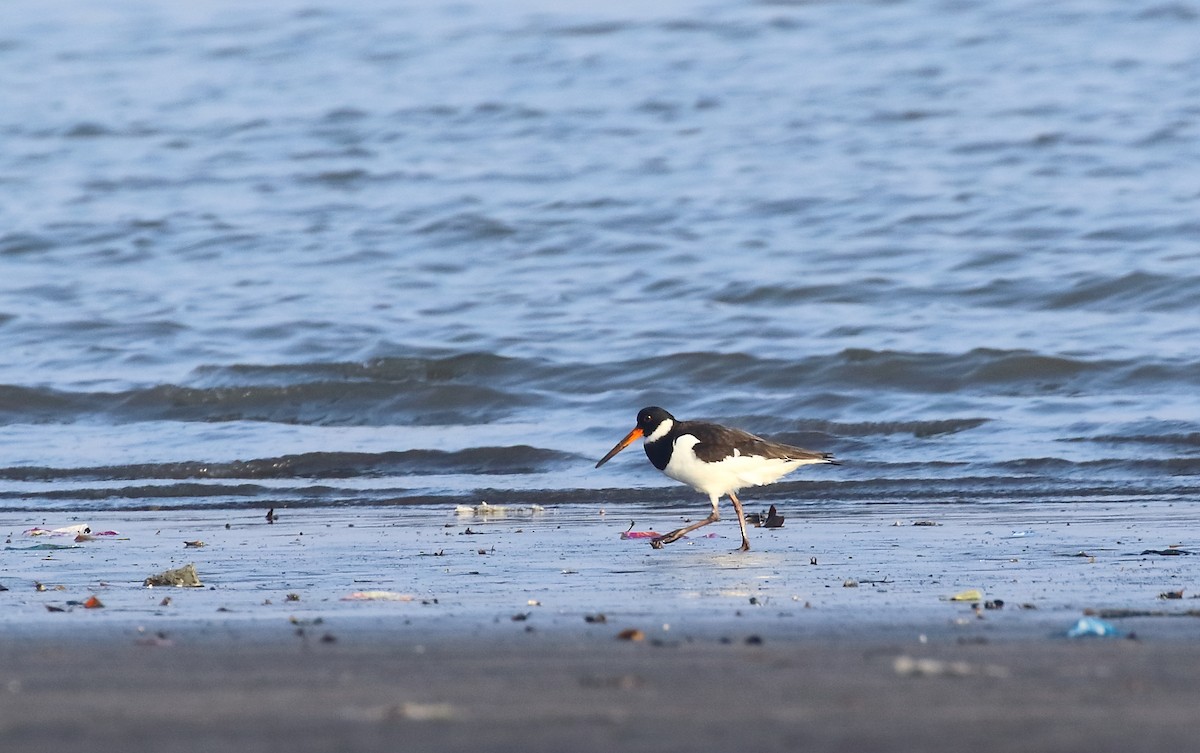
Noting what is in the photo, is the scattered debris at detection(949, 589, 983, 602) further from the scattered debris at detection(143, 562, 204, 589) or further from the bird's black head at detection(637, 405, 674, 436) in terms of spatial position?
the bird's black head at detection(637, 405, 674, 436)

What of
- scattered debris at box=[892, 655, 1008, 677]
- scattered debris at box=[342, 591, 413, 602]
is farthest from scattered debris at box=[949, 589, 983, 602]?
scattered debris at box=[342, 591, 413, 602]

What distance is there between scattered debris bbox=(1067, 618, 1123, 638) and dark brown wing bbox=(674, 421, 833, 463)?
390 centimetres

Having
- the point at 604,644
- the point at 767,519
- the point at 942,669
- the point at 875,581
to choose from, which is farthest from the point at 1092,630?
the point at 767,519

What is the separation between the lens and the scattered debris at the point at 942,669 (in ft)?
13.2

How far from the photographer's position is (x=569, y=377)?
13906mm

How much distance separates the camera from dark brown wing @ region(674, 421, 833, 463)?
859 cm

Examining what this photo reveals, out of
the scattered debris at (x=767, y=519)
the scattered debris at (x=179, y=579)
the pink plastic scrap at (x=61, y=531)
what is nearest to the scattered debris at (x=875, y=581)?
the scattered debris at (x=767, y=519)

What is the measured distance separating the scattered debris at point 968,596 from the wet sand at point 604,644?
0.11 m

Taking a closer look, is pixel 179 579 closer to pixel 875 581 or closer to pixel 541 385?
pixel 875 581

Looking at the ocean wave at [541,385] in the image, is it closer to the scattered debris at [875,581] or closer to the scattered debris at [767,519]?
the scattered debris at [767,519]

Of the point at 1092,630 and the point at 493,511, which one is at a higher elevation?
the point at 493,511

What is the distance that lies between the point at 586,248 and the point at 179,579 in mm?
12415

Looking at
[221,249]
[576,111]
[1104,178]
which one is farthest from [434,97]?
[1104,178]

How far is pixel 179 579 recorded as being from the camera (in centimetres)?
621
